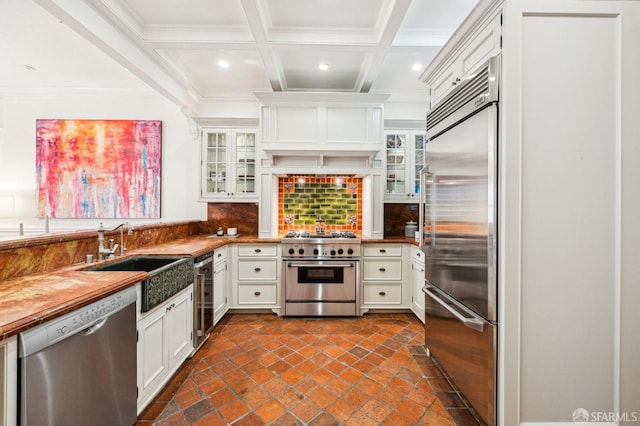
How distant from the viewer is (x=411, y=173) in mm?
3717

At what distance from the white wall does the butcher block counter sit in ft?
7.17

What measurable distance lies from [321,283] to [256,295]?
86 centimetres

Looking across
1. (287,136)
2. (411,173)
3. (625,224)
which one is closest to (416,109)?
(411,173)

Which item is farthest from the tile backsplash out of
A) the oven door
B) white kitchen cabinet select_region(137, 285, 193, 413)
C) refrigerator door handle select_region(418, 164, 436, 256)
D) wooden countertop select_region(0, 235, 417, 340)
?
wooden countertop select_region(0, 235, 417, 340)

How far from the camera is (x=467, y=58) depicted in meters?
1.72

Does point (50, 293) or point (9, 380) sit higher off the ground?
point (50, 293)

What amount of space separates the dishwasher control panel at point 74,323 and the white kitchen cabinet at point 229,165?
2.24 metres

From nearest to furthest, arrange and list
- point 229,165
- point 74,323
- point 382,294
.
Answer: point 74,323, point 382,294, point 229,165

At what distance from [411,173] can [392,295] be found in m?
1.73

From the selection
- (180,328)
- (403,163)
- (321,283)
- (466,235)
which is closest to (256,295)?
(321,283)

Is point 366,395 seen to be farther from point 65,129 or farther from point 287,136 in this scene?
point 65,129

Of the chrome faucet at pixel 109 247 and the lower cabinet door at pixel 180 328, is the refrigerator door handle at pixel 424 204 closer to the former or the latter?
the lower cabinet door at pixel 180 328

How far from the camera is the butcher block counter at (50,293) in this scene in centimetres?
101

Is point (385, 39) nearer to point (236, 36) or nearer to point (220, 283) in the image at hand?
point (236, 36)
